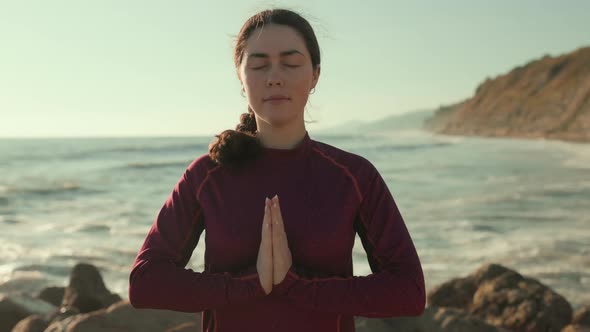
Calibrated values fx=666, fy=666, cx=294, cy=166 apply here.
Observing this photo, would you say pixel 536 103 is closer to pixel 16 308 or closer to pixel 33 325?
pixel 16 308

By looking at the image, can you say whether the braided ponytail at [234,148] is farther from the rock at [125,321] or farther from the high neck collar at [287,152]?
the rock at [125,321]

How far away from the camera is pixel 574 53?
A: 92938 mm

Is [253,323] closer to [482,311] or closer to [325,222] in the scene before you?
[325,222]

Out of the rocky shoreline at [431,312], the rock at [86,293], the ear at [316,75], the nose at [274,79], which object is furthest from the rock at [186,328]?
the rock at [86,293]

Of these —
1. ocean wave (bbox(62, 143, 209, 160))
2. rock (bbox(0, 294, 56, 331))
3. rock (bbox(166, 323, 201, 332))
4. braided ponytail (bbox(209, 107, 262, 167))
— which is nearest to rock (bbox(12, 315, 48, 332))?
rock (bbox(0, 294, 56, 331))

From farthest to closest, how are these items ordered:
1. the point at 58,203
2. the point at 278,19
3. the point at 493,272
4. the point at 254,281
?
the point at 58,203 → the point at 493,272 → the point at 278,19 → the point at 254,281

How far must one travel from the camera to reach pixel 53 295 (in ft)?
29.4

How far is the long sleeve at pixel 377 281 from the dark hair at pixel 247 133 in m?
0.46

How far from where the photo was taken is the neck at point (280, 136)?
257cm

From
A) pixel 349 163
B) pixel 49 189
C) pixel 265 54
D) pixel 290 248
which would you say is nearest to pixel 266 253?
pixel 290 248

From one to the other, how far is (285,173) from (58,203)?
22130 millimetres

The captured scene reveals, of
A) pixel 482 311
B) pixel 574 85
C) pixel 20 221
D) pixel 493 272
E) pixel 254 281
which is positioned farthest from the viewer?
pixel 574 85

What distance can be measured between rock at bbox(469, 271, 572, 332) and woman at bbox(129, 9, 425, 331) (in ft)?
14.9

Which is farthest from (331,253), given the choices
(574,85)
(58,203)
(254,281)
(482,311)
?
(574,85)
